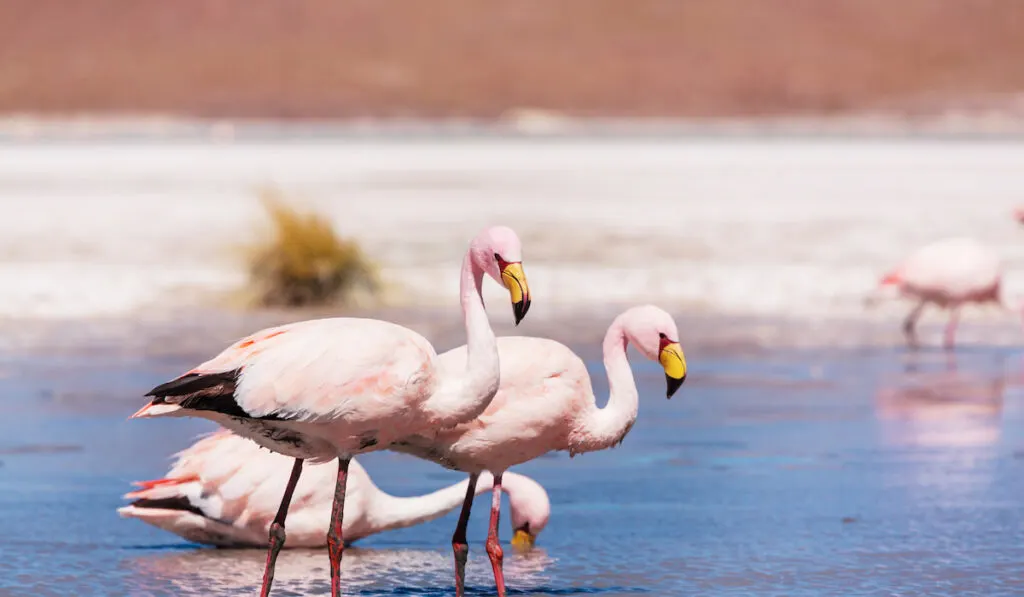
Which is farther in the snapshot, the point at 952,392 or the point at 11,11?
the point at 11,11

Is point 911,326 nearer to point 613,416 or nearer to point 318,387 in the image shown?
point 613,416

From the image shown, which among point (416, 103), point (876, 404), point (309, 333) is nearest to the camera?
point (309, 333)

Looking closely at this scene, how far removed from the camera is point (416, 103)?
4119 inches

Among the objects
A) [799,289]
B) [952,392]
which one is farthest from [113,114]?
[952,392]

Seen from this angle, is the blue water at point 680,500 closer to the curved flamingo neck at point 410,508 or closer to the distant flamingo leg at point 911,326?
the curved flamingo neck at point 410,508

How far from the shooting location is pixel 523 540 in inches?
311

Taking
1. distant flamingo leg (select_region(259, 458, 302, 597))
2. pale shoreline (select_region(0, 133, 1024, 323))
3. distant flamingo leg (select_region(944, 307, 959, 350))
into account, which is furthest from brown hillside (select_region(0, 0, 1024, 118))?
distant flamingo leg (select_region(259, 458, 302, 597))

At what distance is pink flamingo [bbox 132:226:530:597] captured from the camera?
6.39m

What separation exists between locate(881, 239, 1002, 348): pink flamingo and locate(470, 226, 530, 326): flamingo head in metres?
8.70

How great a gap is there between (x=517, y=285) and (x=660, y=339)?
933 millimetres

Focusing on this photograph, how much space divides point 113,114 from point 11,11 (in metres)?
17.3

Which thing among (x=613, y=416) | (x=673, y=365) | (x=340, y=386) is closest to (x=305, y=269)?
(x=613, y=416)

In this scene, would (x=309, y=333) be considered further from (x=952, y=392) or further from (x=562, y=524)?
(x=952, y=392)

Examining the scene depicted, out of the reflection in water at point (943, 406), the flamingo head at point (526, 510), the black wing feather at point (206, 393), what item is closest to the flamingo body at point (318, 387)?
the black wing feather at point (206, 393)
